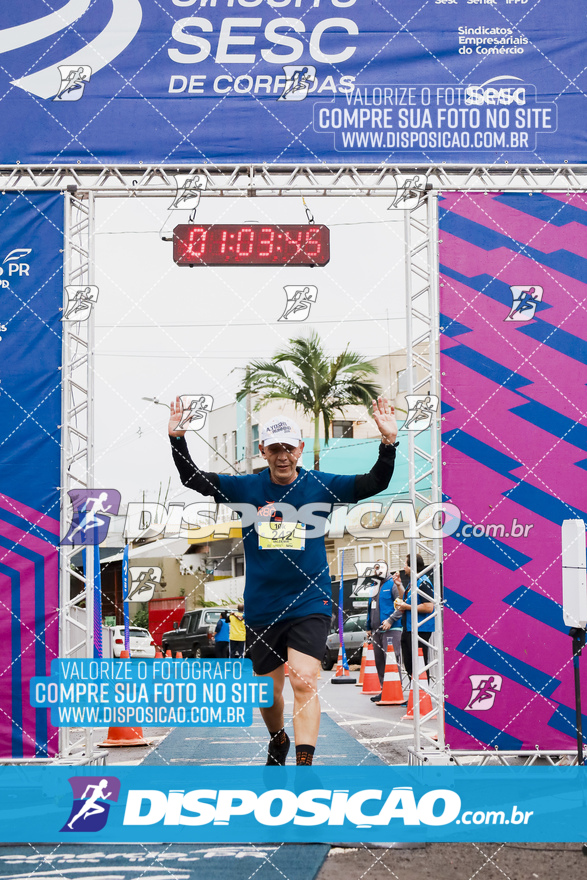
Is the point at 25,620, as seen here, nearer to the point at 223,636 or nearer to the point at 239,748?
the point at 239,748

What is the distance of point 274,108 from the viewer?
707cm

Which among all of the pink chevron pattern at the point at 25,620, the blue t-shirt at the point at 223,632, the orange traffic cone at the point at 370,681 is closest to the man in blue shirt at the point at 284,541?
the pink chevron pattern at the point at 25,620

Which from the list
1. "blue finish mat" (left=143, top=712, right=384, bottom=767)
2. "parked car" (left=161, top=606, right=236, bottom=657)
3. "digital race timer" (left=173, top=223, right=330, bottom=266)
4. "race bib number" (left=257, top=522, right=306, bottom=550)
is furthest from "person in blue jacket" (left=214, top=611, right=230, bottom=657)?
"race bib number" (left=257, top=522, right=306, bottom=550)

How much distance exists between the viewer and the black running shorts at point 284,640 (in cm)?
539

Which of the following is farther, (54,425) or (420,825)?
(54,425)

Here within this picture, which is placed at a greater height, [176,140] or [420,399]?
[176,140]

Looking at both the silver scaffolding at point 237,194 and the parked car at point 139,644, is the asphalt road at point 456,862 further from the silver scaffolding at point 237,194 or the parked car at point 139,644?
the parked car at point 139,644

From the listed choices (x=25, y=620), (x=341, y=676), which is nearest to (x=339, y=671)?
(x=341, y=676)

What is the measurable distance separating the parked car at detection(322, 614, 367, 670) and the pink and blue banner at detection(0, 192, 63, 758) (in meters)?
12.2

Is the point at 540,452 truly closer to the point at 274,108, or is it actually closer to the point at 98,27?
the point at 274,108

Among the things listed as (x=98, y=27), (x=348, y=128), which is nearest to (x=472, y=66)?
(x=348, y=128)

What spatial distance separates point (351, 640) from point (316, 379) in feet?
19.4

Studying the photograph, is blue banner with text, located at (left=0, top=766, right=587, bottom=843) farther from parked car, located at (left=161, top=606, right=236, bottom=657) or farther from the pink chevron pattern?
parked car, located at (left=161, top=606, right=236, bottom=657)

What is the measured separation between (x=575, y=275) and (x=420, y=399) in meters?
1.56
